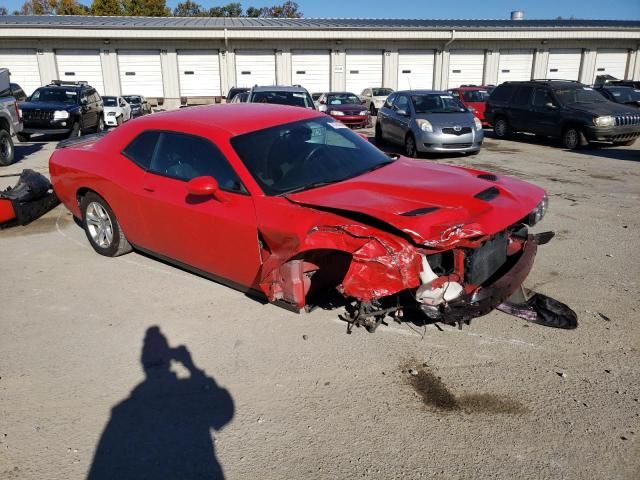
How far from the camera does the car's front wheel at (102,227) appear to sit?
5.50 metres

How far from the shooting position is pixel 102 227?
572 centimetres

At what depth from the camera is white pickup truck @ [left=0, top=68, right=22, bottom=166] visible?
12.1 m

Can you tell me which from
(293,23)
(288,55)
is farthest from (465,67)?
(293,23)

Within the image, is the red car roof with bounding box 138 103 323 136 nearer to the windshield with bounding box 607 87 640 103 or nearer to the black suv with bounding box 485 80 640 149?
the black suv with bounding box 485 80 640 149

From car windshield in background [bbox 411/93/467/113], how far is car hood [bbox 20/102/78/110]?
11041mm

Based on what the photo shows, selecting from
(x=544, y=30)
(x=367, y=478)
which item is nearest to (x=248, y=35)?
(x=544, y=30)

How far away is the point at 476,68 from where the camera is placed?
34688 millimetres

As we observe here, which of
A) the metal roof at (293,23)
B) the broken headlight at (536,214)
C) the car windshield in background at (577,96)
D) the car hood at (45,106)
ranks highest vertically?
the metal roof at (293,23)

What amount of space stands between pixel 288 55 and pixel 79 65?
475 inches

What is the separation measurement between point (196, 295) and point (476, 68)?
33929 millimetres

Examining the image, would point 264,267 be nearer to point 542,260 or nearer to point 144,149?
point 144,149

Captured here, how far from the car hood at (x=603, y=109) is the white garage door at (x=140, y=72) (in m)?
24.8

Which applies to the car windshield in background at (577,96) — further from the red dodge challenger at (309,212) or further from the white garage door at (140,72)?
the white garage door at (140,72)

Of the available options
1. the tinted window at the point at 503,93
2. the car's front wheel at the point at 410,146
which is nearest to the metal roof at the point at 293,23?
the tinted window at the point at 503,93
